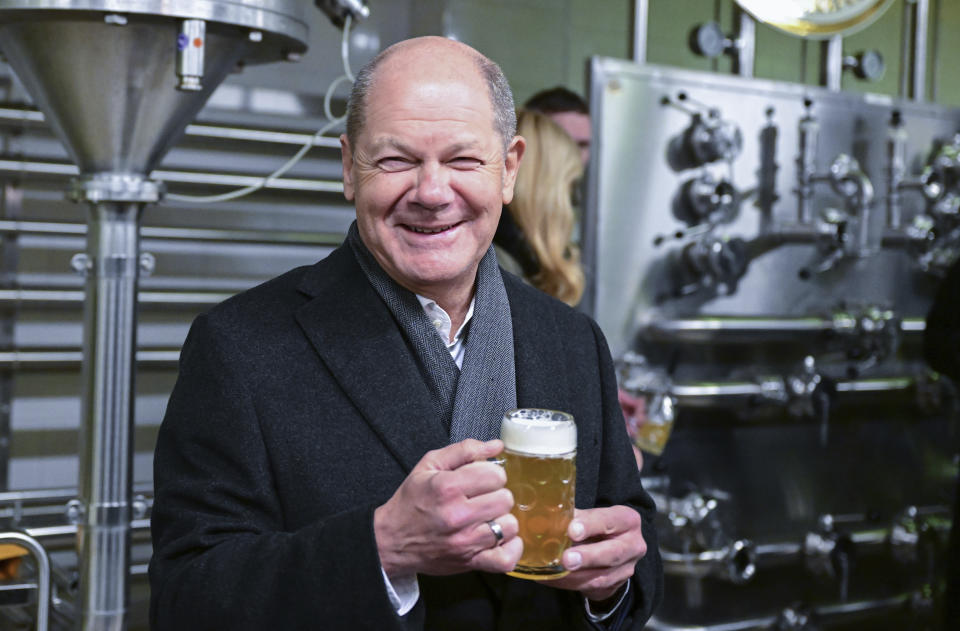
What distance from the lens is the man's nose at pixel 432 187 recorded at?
48.1 inches

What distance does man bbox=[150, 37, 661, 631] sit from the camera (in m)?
1.12

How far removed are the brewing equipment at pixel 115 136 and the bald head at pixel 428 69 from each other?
0.60 m

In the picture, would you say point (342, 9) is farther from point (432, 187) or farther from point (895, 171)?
point (895, 171)

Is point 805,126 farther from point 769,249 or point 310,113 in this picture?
point 310,113

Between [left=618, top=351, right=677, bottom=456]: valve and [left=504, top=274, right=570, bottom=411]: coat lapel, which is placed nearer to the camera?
[left=504, top=274, right=570, bottom=411]: coat lapel

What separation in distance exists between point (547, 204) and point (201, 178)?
3.91 feet

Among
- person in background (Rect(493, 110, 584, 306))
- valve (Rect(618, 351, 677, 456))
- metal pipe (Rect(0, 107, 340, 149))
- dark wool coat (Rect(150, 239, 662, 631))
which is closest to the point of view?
dark wool coat (Rect(150, 239, 662, 631))

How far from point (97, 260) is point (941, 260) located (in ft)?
9.35

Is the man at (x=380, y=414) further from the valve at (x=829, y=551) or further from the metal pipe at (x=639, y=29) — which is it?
the valve at (x=829, y=551)

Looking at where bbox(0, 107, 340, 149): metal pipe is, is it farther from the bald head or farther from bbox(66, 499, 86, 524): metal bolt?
the bald head

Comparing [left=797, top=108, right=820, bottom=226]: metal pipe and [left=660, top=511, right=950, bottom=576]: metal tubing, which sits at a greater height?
[left=797, top=108, right=820, bottom=226]: metal pipe

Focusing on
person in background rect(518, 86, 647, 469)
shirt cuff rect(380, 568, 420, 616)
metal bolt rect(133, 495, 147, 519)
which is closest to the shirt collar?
shirt cuff rect(380, 568, 420, 616)

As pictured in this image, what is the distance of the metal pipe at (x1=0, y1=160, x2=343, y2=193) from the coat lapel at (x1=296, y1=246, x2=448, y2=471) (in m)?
1.38

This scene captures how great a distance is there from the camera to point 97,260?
190 cm
